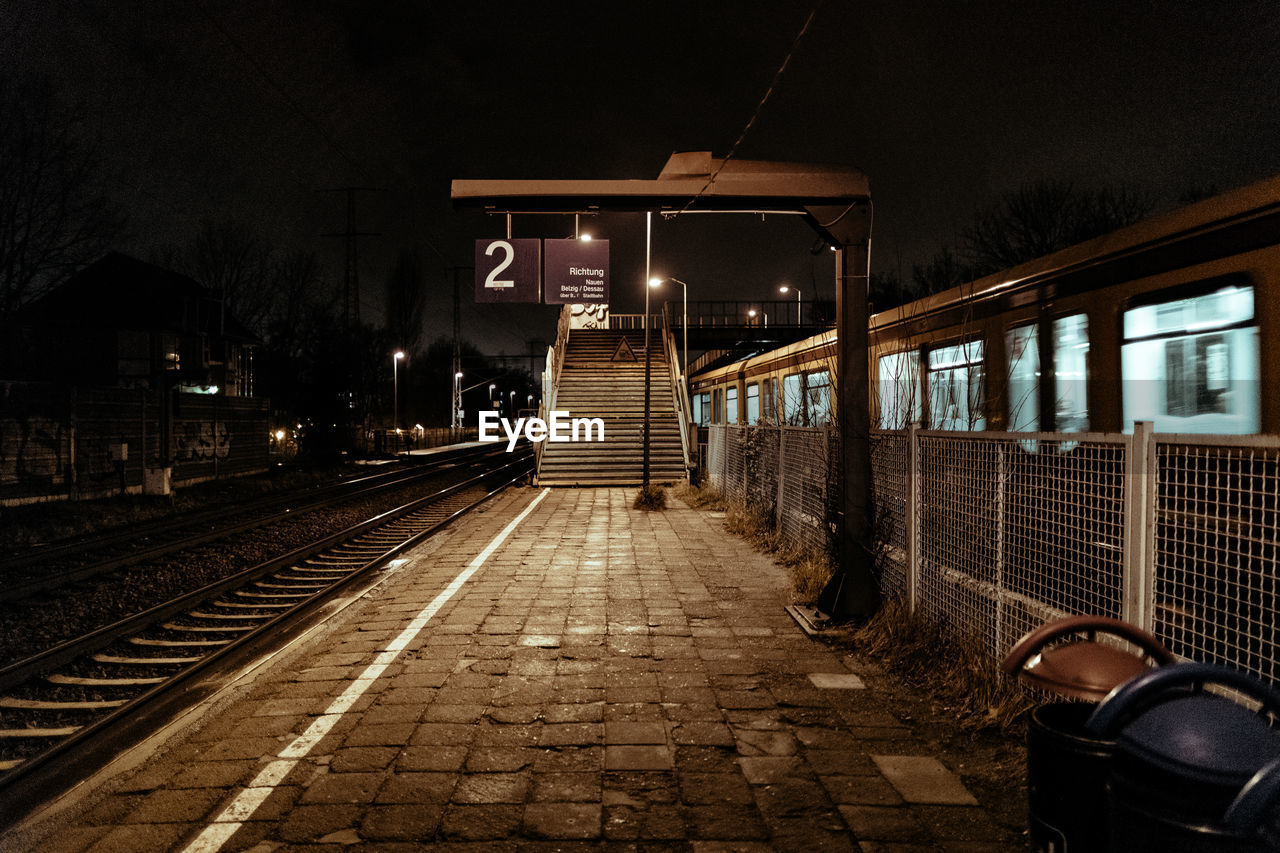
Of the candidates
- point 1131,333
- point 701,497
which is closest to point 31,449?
point 701,497

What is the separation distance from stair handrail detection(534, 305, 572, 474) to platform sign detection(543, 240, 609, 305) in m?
7.12

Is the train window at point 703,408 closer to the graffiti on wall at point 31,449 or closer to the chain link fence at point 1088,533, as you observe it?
the graffiti on wall at point 31,449

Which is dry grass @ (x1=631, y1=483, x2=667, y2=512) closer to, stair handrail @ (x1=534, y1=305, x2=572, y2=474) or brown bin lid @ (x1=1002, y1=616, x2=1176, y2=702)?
stair handrail @ (x1=534, y1=305, x2=572, y2=474)

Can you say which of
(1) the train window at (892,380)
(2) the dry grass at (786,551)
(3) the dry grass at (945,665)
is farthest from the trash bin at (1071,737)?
(1) the train window at (892,380)

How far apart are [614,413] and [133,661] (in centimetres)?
1959

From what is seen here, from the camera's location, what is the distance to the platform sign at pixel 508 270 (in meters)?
13.4

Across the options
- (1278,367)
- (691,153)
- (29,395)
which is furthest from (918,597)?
(29,395)

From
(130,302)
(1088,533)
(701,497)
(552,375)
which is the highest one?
(130,302)

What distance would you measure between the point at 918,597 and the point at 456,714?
3.42 m

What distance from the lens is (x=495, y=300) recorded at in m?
13.9

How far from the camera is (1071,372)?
7.70m

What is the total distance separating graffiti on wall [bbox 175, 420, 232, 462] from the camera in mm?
20828

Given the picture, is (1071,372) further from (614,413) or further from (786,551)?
(614,413)

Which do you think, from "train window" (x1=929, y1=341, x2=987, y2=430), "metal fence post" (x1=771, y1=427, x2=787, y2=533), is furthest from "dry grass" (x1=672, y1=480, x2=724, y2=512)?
"train window" (x1=929, y1=341, x2=987, y2=430)
